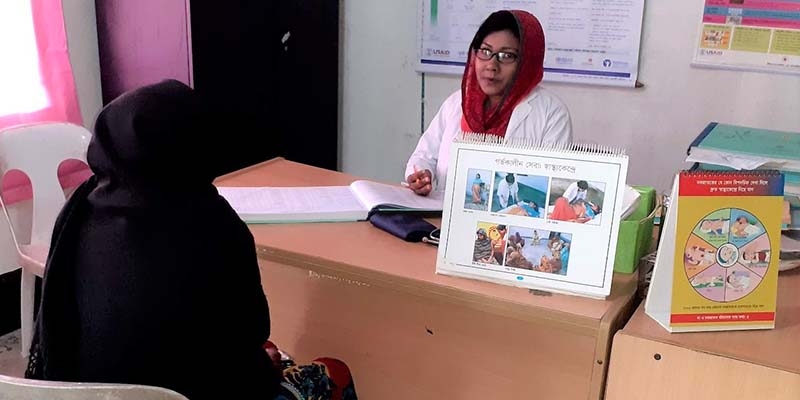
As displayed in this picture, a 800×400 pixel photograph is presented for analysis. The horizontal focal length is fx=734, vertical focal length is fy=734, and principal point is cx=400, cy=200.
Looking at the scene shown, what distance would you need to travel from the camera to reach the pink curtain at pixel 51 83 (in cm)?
246

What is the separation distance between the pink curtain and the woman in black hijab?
59.6 inches

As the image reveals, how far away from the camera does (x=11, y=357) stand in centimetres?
246

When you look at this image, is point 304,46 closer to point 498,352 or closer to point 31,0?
point 31,0

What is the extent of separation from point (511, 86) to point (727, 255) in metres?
1.08

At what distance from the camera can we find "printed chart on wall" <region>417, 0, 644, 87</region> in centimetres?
278

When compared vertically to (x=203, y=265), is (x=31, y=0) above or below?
above

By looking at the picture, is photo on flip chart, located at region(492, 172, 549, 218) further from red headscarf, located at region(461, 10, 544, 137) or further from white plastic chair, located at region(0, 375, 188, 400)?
red headscarf, located at region(461, 10, 544, 137)

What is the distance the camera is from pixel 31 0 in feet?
7.95

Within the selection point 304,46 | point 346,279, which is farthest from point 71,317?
point 304,46

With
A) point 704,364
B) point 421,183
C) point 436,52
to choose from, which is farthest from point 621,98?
point 704,364

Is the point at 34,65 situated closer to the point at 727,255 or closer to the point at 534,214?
the point at 534,214

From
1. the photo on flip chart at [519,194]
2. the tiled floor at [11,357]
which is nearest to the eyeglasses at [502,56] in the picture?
the photo on flip chart at [519,194]

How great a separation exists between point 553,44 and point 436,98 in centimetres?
59

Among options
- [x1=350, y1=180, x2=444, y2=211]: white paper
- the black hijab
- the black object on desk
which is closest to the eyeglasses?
[x1=350, y1=180, x2=444, y2=211]: white paper
